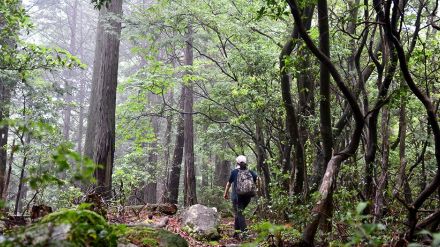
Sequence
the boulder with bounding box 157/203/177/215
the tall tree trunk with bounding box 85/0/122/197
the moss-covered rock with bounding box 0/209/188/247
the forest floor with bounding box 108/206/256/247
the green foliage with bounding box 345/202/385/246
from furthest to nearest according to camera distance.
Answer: the boulder with bounding box 157/203/177/215
the tall tree trunk with bounding box 85/0/122/197
the forest floor with bounding box 108/206/256/247
the moss-covered rock with bounding box 0/209/188/247
the green foliage with bounding box 345/202/385/246

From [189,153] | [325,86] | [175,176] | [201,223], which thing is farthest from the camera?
[175,176]

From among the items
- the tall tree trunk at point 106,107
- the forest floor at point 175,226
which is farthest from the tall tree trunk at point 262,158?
the tall tree trunk at point 106,107

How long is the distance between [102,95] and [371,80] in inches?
276

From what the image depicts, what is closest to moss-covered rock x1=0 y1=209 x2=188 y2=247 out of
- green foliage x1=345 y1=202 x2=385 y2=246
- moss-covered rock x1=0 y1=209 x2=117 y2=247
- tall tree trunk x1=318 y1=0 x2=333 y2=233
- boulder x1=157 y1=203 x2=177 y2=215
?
moss-covered rock x1=0 y1=209 x2=117 y2=247

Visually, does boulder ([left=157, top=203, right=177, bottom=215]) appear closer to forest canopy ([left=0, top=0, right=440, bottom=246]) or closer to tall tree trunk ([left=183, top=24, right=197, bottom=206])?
forest canopy ([left=0, top=0, right=440, bottom=246])

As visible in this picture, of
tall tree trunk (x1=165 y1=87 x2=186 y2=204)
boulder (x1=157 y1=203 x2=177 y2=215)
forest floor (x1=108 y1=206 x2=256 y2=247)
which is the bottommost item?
forest floor (x1=108 y1=206 x2=256 y2=247)

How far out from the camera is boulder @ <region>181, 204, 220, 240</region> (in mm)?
7642

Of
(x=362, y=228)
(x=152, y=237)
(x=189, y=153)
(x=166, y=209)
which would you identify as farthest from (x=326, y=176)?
(x=189, y=153)

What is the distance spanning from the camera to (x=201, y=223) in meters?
7.90

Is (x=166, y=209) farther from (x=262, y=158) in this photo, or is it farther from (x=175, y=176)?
(x=175, y=176)

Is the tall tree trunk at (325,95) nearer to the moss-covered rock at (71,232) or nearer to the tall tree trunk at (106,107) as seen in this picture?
the moss-covered rock at (71,232)

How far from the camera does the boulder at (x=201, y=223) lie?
7.64 metres

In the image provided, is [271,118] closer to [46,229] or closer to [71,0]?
[46,229]

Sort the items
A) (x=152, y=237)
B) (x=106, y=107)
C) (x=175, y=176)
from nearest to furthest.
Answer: (x=152, y=237), (x=106, y=107), (x=175, y=176)
